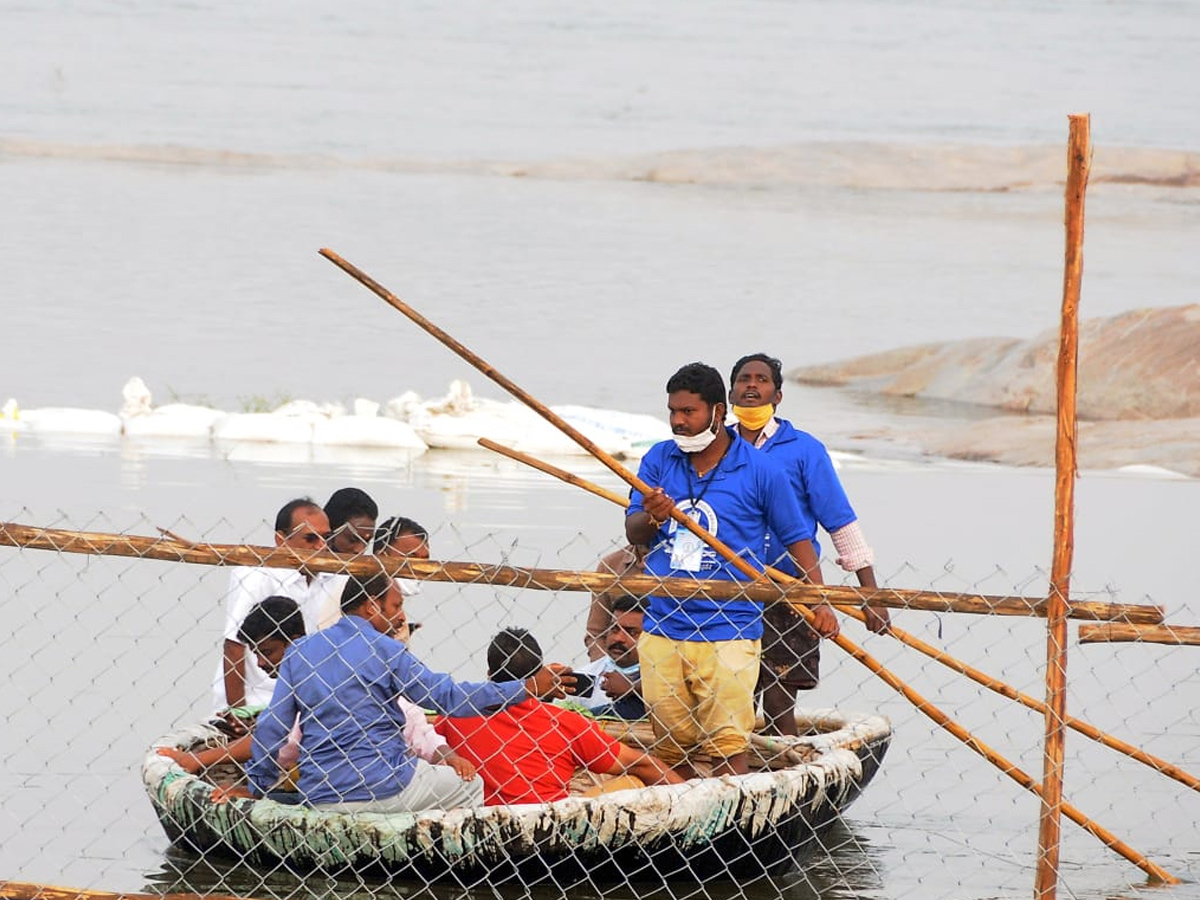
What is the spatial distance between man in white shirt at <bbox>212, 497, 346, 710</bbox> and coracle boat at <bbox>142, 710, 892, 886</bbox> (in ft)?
1.99

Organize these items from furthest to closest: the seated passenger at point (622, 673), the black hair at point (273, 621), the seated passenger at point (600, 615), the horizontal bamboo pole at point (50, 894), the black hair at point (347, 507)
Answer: the seated passenger at point (600, 615) → the seated passenger at point (622, 673) → the black hair at point (347, 507) → the black hair at point (273, 621) → the horizontal bamboo pole at point (50, 894)

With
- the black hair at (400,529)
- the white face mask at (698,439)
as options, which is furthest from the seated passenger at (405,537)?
the white face mask at (698,439)

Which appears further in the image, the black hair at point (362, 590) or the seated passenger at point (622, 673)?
the seated passenger at point (622, 673)

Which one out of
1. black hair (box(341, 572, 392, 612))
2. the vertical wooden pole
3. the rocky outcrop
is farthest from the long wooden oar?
the rocky outcrop

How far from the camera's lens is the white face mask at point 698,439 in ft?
20.5

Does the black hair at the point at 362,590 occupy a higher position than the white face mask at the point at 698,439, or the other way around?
the white face mask at the point at 698,439

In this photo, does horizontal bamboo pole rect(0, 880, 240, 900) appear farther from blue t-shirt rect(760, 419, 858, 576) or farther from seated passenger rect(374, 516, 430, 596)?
blue t-shirt rect(760, 419, 858, 576)

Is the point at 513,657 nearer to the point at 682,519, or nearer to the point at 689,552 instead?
the point at 689,552

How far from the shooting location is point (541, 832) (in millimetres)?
6145

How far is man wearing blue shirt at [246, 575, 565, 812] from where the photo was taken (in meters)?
5.80

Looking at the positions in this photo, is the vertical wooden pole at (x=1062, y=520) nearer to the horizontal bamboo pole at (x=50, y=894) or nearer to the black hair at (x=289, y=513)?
the horizontal bamboo pole at (x=50, y=894)

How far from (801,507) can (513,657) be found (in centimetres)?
122

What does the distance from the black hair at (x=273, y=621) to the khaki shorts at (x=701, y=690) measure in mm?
1227

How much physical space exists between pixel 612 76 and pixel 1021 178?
7.87 meters
